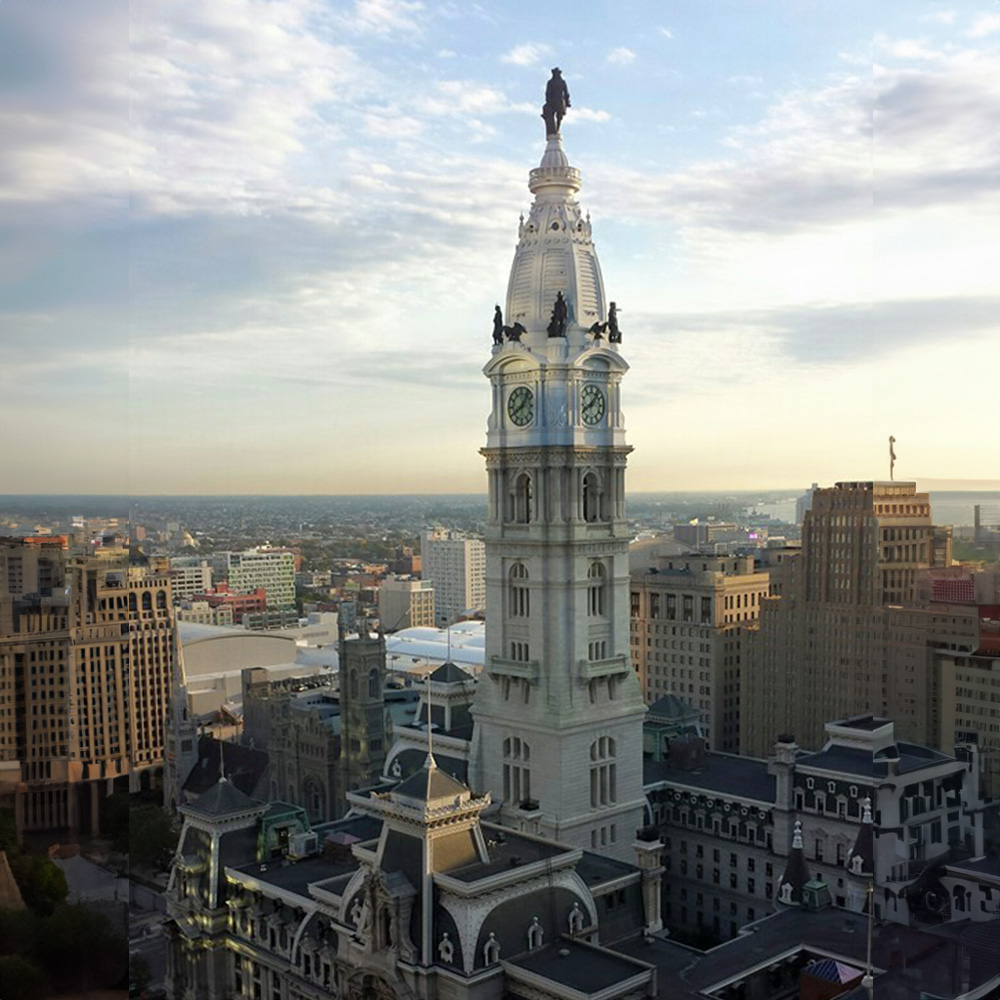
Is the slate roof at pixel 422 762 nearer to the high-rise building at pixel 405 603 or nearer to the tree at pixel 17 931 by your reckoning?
the tree at pixel 17 931

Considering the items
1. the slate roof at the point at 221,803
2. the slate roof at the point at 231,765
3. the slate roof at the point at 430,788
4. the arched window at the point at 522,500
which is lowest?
the slate roof at the point at 231,765

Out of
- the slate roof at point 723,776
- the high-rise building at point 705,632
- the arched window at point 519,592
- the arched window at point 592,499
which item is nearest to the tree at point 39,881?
the arched window at point 519,592

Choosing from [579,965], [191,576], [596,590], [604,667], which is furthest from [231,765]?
[579,965]

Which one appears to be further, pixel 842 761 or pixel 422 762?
pixel 422 762

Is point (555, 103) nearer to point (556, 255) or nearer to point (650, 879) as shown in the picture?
point (556, 255)

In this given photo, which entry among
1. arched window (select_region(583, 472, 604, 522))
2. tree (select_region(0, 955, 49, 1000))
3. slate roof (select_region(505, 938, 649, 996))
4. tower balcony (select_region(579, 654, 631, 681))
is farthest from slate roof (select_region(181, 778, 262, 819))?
tree (select_region(0, 955, 49, 1000))
